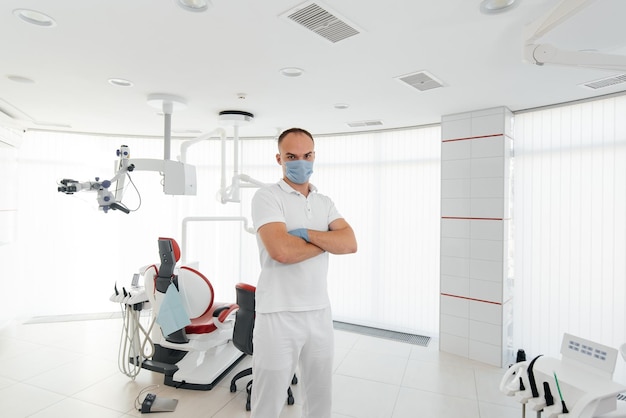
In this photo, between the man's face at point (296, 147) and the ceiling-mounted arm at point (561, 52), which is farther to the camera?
A: the man's face at point (296, 147)

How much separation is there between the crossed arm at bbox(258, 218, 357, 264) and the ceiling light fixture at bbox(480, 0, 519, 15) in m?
1.25

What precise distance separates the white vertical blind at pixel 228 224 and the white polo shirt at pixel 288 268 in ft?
9.36

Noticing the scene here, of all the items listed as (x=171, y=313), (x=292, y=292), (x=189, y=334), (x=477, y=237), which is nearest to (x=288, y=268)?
(x=292, y=292)

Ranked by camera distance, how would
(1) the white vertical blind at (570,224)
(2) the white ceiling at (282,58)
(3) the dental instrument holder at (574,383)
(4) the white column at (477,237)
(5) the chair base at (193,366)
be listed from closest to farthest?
1. (3) the dental instrument holder at (574,383)
2. (2) the white ceiling at (282,58)
3. (5) the chair base at (193,366)
4. (1) the white vertical blind at (570,224)
5. (4) the white column at (477,237)

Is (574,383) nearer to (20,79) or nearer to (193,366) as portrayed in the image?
(193,366)

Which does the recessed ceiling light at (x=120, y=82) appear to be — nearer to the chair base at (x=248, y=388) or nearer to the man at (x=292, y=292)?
the man at (x=292, y=292)

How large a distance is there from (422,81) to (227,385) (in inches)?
111

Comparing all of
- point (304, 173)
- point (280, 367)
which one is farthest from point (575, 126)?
point (280, 367)

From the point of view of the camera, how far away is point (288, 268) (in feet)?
5.06

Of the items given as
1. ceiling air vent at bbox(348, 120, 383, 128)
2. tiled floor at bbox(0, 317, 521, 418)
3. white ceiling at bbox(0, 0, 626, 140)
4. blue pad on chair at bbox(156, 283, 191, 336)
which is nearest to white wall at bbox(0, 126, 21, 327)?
white ceiling at bbox(0, 0, 626, 140)

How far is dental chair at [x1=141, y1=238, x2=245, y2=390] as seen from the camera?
2.80m

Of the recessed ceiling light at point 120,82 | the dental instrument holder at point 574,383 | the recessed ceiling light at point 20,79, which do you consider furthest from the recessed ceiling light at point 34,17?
the dental instrument holder at point 574,383

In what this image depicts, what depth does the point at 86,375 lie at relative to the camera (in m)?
3.12

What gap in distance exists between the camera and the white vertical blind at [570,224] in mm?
3041
